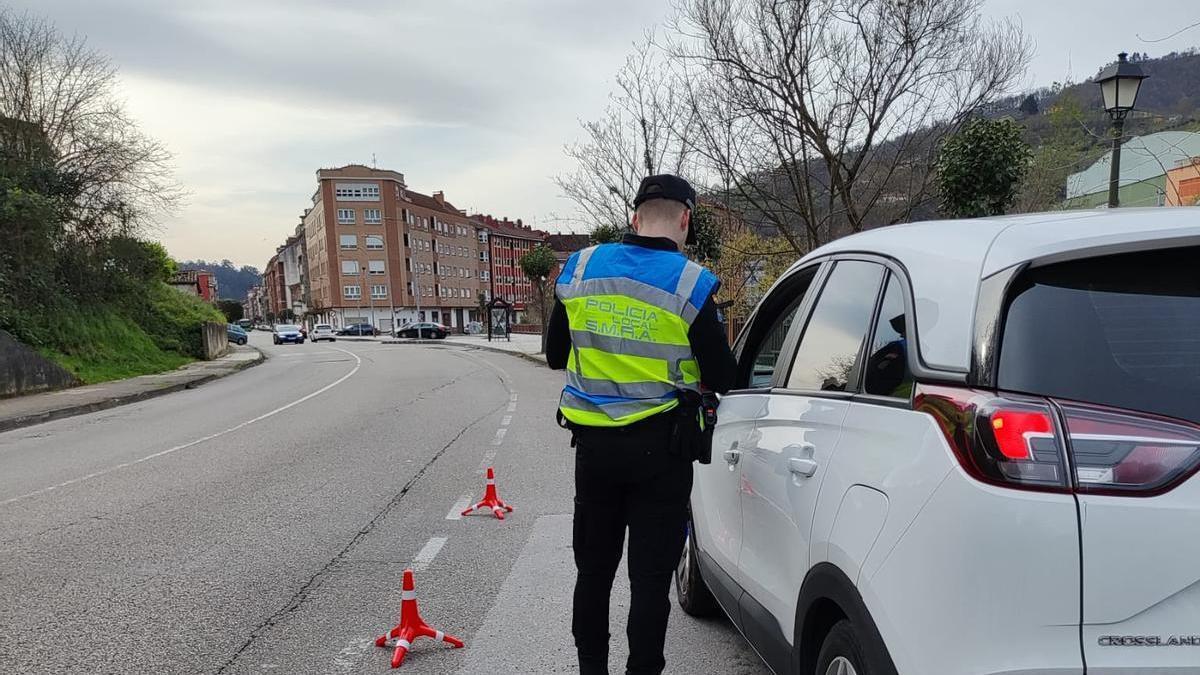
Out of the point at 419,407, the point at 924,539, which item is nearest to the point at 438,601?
the point at 924,539

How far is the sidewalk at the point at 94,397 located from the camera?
14.1 metres

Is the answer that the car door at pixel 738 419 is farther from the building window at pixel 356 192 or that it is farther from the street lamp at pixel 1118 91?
the building window at pixel 356 192

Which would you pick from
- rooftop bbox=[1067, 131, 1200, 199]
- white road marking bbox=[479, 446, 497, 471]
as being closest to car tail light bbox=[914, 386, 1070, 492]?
white road marking bbox=[479, 446, 497, 471]

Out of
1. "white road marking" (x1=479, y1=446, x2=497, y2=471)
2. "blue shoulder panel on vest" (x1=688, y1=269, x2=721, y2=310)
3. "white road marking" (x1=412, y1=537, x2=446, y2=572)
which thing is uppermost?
"blue shoulder panel on vest" (x1=688, y1=269, x2=721, y2=310)

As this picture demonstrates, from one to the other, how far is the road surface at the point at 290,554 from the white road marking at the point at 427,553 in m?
0.02

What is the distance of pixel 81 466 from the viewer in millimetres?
8672

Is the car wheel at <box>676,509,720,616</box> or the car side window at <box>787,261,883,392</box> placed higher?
the car side window at <box>787,261,883,392</box>

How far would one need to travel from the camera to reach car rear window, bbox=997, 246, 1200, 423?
1523 mm

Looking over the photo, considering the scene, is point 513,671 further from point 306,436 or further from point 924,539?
point 306,436

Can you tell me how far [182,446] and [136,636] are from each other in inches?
270

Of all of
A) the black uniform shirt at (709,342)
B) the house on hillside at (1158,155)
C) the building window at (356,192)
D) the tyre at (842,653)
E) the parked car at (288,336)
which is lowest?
the parked car at (288,336)

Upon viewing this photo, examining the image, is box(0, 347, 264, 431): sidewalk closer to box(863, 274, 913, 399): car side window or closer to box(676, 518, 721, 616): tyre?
box(676, 518, 721, 616): tyre

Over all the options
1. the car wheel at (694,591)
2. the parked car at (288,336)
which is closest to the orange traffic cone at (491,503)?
the car wheel at (694,591)

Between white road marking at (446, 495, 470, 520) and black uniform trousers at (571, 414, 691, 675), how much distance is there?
3519 mm
